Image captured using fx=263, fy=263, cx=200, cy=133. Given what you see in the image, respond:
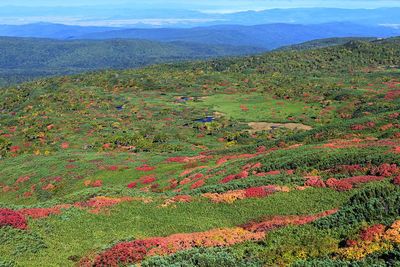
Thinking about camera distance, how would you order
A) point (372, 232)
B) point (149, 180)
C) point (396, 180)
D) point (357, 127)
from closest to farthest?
point (372, 232) < point (396, 180) < point (149, 180) < point (357, 127)

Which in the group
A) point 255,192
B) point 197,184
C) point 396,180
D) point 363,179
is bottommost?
point 197,184

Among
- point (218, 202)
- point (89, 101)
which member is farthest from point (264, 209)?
point (89, 101)

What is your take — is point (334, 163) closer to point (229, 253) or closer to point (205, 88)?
point (229, 253)

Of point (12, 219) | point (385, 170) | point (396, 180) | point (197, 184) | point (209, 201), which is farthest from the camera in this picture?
point (197, 184)

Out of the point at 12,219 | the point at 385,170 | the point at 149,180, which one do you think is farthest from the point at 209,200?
the point at 149,180

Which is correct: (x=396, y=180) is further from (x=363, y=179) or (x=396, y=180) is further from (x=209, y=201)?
(x=209, y=201)

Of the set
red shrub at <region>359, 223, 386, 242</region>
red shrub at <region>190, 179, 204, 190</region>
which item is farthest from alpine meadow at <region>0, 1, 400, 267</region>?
red shrub at <region>190, 179, 204, 190</region>

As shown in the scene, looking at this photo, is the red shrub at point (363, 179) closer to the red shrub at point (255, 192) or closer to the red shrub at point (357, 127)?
the red shrub at point (255, 192)

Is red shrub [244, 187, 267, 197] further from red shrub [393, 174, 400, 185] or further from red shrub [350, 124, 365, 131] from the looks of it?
red shrub [350, 124, 365, 131]

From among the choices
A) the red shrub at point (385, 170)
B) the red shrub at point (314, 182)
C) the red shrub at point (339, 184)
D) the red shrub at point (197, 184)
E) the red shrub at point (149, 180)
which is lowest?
the red shrub at point (149, 180)

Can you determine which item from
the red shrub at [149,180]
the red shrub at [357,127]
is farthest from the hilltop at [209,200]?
the red shrub at [357,127]
